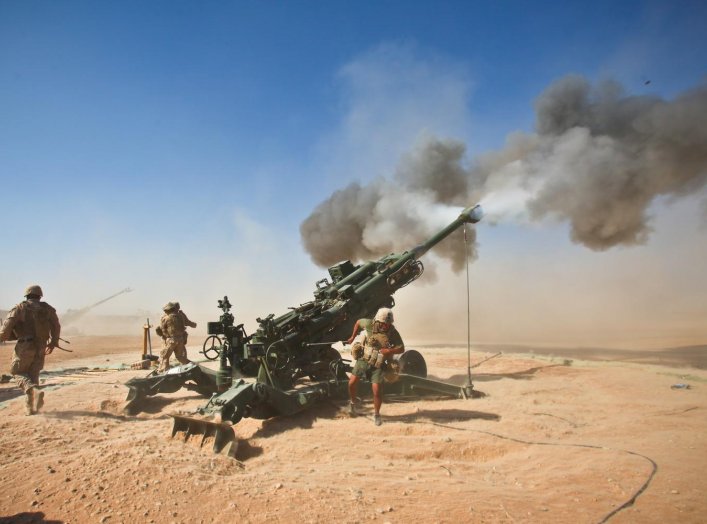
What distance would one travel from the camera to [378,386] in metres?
6.18

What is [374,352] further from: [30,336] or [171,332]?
[171,332]

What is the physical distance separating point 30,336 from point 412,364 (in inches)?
246

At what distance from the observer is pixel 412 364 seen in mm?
8570

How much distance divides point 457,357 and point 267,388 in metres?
9.55

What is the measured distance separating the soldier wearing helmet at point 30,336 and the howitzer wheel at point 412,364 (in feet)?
18.4

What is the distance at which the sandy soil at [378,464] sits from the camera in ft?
10.8

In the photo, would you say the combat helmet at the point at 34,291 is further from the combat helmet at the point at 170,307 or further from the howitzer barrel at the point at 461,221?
the howitzer barrel at the point at 461,221

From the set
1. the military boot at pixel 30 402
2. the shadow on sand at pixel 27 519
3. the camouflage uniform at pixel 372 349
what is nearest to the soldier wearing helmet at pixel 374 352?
the camouflage uniform at pixel 372 349

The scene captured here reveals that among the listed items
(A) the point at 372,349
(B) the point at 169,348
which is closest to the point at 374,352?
(A) the point at 372,349

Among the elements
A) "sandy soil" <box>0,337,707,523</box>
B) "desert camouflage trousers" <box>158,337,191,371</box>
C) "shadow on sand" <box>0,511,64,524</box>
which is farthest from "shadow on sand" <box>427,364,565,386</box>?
"shadow on sand" <box>0,511,64,524</box>

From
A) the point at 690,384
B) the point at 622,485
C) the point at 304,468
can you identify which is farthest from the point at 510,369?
the point at 304,468

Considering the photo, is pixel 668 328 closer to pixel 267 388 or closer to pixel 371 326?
pixel 371 326

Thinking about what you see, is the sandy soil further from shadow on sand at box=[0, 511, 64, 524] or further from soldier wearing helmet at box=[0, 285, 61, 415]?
soldier wearing helmet at box=[0, 285, 61, 415]

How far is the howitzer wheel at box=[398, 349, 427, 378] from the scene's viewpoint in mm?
8469
